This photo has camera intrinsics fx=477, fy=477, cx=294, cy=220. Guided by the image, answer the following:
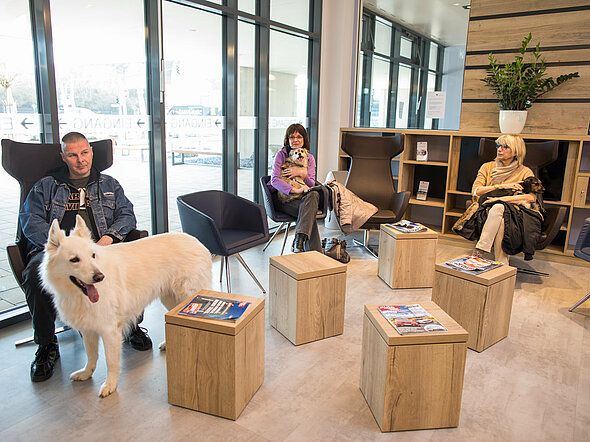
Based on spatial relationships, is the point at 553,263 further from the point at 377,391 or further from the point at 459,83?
the point at 377,391

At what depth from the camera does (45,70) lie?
3.09m

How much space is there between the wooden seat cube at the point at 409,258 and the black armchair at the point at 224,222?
1.00m

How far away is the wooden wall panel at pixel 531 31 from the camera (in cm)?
454

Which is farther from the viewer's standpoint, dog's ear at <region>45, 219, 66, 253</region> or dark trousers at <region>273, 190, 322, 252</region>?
dark trousers at <region>273, 190, 322, 252</region>

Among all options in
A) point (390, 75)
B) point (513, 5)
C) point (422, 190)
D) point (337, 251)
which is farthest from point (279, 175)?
point (513, 5)

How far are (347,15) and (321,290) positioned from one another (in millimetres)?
4117

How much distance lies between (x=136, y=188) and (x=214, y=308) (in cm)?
225

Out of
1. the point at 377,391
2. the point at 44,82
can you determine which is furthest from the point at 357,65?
the point at 377,391

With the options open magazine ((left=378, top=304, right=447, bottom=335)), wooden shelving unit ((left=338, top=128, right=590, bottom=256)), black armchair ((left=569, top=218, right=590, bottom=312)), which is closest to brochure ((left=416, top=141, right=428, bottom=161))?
wooden shelving unit ((left=338, top=128, right=590, bottom=256))

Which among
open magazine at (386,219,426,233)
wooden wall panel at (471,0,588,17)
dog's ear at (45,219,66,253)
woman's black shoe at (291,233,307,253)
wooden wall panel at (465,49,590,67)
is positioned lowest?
woman's black shoe at (291,233,307,253)

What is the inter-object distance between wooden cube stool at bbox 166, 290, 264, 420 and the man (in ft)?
2.12

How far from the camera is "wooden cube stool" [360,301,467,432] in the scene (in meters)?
1.97

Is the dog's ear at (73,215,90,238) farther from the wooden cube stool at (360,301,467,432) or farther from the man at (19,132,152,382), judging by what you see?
the wooden cube stool at (360,301,467,432)

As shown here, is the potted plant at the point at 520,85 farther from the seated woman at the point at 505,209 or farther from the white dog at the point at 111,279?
the white dog at the point at 111,279
